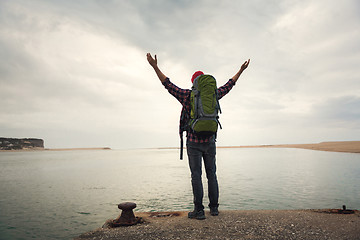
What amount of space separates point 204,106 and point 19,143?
8701 inches

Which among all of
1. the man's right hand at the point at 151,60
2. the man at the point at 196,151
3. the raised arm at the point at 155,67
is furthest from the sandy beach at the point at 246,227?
the man's right hand at the point at 151,60

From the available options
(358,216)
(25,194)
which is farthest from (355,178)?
(25,194)

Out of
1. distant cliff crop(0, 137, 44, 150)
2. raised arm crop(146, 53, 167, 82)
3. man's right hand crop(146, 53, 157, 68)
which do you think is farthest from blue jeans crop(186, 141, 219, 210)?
distant cliff crop(0, 137, 44, 150)

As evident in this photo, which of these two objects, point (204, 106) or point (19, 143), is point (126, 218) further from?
point (19, 143)

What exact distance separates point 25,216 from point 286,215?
9464 mm

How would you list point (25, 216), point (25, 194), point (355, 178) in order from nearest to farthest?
point (25, 216)
point (25, 194)
point (355, 178)

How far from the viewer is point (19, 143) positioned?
183375 millimetres

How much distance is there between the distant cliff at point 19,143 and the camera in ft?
579

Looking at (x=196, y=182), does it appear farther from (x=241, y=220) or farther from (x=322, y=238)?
(x=322, y=238)

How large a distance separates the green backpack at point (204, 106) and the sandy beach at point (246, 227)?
196 cm

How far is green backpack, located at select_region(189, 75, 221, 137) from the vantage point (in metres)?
4.94

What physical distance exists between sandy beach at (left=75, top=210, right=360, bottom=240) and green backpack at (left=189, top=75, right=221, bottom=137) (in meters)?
1.96

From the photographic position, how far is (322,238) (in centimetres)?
400

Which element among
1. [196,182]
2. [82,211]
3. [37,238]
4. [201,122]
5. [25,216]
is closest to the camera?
[201,122]
